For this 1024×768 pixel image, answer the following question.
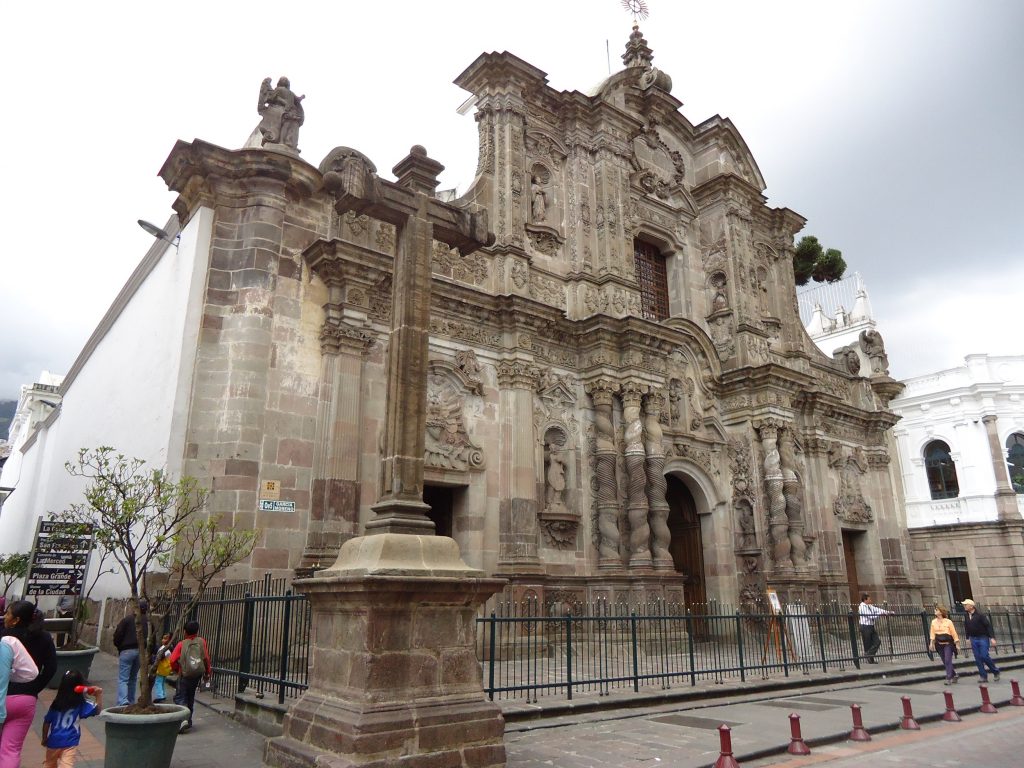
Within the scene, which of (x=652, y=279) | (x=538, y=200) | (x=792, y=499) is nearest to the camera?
(x=538, y=200)

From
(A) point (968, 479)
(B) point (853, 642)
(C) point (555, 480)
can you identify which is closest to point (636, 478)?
(C) point (555, 480)

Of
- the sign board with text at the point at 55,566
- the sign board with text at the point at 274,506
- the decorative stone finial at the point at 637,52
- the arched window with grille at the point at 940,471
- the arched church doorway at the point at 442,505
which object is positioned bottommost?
the sign board with text at the point at 55,566

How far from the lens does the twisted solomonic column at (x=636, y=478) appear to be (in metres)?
15.6

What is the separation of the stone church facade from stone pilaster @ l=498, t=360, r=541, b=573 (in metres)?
0.05

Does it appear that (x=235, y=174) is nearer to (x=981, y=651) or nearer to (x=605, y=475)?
(x=605, y=475)

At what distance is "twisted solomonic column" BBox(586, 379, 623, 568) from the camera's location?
51.6ft

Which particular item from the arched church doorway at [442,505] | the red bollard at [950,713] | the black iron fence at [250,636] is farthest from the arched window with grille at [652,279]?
the black iron fence at [250,636]

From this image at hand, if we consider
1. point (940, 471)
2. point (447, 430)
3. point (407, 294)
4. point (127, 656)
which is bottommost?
point (127, 656)

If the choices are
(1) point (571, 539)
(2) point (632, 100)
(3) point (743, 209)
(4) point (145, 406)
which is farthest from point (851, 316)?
(4) point (145, 406)

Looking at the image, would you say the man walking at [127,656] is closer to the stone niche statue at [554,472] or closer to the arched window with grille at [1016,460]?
the stone niche statue at [554,472]

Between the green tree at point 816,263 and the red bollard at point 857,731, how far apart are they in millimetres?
Result: 32467

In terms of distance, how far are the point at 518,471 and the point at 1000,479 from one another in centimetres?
1941

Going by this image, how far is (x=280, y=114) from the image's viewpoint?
1362 centimetres

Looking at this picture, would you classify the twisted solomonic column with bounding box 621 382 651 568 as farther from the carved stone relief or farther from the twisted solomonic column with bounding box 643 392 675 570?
the carved stone relief
